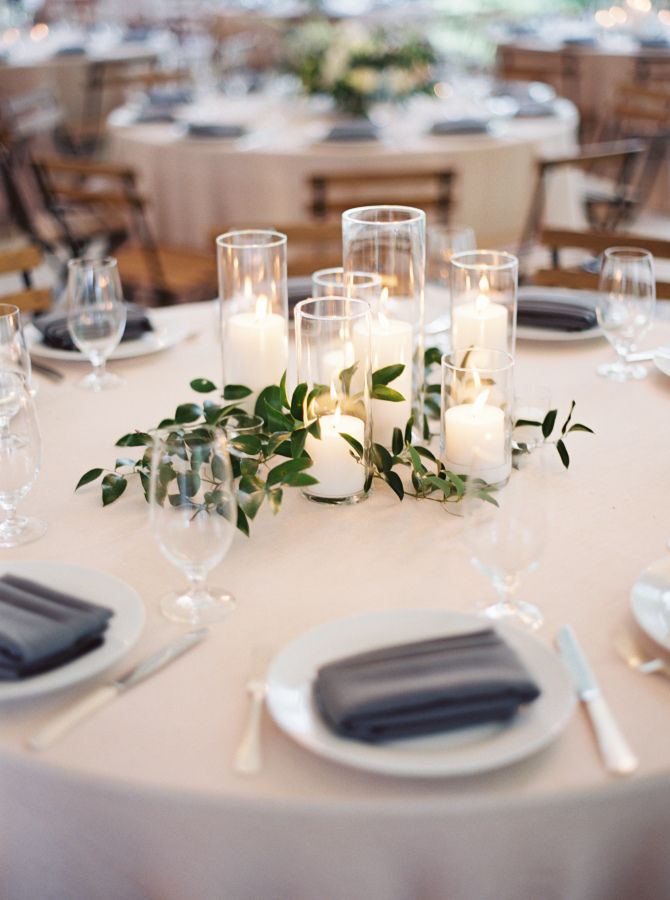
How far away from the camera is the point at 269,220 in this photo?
4117mm

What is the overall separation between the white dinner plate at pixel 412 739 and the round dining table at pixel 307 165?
114 inches

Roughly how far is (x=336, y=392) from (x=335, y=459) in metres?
0.09

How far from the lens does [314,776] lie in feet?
3.31

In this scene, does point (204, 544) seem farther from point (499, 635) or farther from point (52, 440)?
point (52, 440)

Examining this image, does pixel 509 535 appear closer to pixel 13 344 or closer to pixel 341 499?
pixel 341 499

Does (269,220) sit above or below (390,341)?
below

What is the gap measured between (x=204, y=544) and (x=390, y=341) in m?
0.54

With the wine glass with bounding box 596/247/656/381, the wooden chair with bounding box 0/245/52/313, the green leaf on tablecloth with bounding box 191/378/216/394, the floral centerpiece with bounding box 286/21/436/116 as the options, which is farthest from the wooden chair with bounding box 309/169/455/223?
the green leaf on tablecloth with bounding box 191/378/216/394

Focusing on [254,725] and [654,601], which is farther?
[654,601]

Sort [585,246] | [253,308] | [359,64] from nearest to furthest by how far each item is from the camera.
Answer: [253,308]
[585,246]
[359,64]

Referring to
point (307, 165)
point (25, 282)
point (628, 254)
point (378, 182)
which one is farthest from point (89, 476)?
point (307, 165)

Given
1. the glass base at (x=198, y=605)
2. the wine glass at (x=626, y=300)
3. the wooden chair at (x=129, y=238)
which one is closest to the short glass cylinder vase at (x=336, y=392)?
the glass base at (x=198, y=605)

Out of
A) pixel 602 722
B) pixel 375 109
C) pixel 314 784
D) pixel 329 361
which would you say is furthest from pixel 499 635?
pixel 375 109

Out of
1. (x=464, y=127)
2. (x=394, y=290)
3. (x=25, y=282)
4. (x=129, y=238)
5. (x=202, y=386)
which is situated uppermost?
(x=394, y=290)
